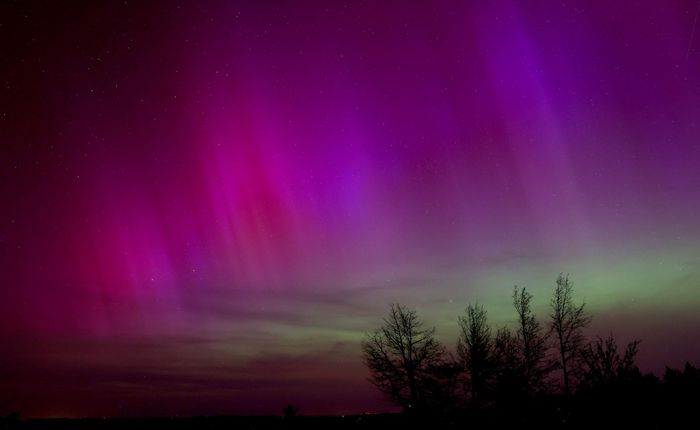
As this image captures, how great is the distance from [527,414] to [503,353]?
11.1 metres

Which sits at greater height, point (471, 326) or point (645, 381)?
point (471, 326)

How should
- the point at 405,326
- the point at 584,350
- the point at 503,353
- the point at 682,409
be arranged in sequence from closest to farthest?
the point at 682,409
the point at 584,350
the point at 503,353
the point at 405,326

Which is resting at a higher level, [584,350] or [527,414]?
[584,350]

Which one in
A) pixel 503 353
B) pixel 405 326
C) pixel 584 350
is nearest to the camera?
pixel 584 350

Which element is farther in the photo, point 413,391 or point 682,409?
point 413,391

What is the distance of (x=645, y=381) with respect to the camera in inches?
997

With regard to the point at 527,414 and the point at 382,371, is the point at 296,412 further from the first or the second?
the point at 527,414

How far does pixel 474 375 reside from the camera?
36.0 meters

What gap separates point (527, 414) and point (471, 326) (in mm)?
12793

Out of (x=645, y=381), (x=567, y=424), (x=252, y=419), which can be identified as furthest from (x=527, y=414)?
A: (x=252, y=419)

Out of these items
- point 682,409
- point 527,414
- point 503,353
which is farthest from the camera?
point 503,353

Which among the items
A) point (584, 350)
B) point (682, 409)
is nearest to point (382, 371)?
point (584, 350)

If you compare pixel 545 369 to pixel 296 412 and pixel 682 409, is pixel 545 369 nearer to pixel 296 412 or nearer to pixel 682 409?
pixel 682 409

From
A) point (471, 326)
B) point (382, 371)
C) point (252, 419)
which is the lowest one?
point (252, 419)
